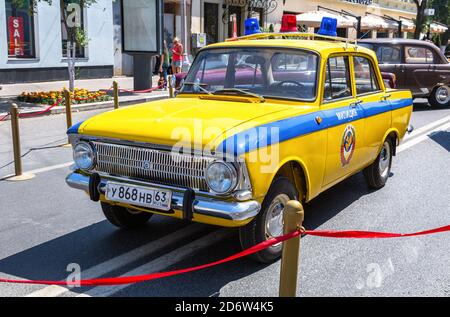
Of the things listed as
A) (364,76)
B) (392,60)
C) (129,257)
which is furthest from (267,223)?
(392,60)

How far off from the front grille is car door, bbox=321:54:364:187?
154 cm

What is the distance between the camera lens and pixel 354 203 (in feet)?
21.1

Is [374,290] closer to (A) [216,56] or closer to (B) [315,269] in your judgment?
(B) [315,269]

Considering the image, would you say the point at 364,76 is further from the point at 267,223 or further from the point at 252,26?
the point at 267,223

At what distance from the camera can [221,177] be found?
412 cm

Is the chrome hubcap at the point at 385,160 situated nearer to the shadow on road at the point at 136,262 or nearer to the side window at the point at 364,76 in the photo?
the side window at the point at 364,76

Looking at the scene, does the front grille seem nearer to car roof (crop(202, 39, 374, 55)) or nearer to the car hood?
the car hood

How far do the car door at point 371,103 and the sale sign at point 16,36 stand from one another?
1538 centimetres

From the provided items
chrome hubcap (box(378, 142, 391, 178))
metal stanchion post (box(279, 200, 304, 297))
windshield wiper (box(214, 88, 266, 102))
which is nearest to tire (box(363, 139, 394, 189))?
chrome hubcap (box(378, 142, 391, 178))

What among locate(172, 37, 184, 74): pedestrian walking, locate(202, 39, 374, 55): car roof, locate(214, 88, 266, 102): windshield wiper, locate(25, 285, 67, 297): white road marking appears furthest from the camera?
locate(172, 37, 184, 74): pedestrian walking

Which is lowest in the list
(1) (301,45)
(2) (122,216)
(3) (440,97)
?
(2) (122,216)

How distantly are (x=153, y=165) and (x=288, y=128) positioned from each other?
3.80 ft

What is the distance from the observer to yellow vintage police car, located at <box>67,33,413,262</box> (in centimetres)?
414

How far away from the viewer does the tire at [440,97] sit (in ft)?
51.2
